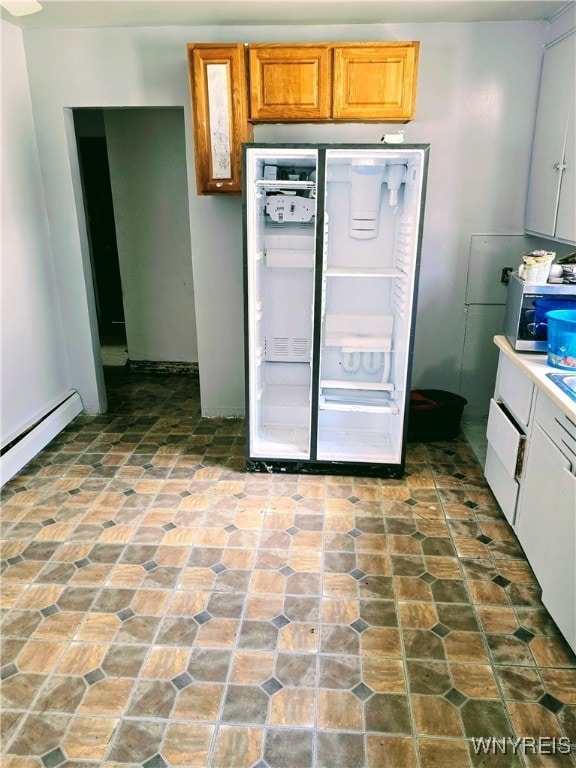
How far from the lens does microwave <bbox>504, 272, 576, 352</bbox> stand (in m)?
2.57

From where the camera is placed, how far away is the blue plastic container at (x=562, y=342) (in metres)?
2.35

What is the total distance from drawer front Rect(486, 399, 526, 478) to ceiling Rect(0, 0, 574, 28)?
2101 millimetres

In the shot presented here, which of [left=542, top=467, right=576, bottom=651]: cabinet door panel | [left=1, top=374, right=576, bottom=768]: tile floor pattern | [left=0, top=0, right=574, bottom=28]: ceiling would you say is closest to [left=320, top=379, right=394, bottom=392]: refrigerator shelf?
[left=1, top=374, right=576, bottom=768]: tile floor pattern

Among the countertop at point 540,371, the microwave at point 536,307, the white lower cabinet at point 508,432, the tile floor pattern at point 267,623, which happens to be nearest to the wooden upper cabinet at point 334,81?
the microwave at point 536,307

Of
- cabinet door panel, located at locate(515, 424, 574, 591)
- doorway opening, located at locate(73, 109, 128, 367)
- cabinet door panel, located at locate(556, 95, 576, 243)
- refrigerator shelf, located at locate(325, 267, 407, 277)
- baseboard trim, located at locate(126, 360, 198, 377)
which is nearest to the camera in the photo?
cabinet door panel, located at locate(515, 424, 574, 591)

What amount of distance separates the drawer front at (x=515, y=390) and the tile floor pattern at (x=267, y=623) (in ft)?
1.97

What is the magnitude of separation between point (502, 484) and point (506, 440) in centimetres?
27

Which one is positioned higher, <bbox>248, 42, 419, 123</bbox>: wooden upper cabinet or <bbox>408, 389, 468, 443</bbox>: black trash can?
<bbox>248, 42, 419, 123</bbox>: wooden upper cabinet

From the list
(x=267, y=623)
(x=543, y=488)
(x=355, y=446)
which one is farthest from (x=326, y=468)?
(x=543, y=488)

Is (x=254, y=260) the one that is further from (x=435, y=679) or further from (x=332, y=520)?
(x=435, y=679)

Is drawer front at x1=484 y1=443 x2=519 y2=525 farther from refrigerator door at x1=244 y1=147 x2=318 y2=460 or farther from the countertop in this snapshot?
refrigerator door at x1=244 y1=147 x2=318 y2=460

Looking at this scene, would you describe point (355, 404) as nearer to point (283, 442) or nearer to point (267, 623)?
point (283, 442)

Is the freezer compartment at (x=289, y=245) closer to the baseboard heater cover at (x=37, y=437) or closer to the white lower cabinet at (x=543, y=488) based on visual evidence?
→ the white lower cabinet at (x=543, y=488)

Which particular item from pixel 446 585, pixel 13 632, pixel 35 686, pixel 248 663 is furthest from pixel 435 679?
pixel 13 632
